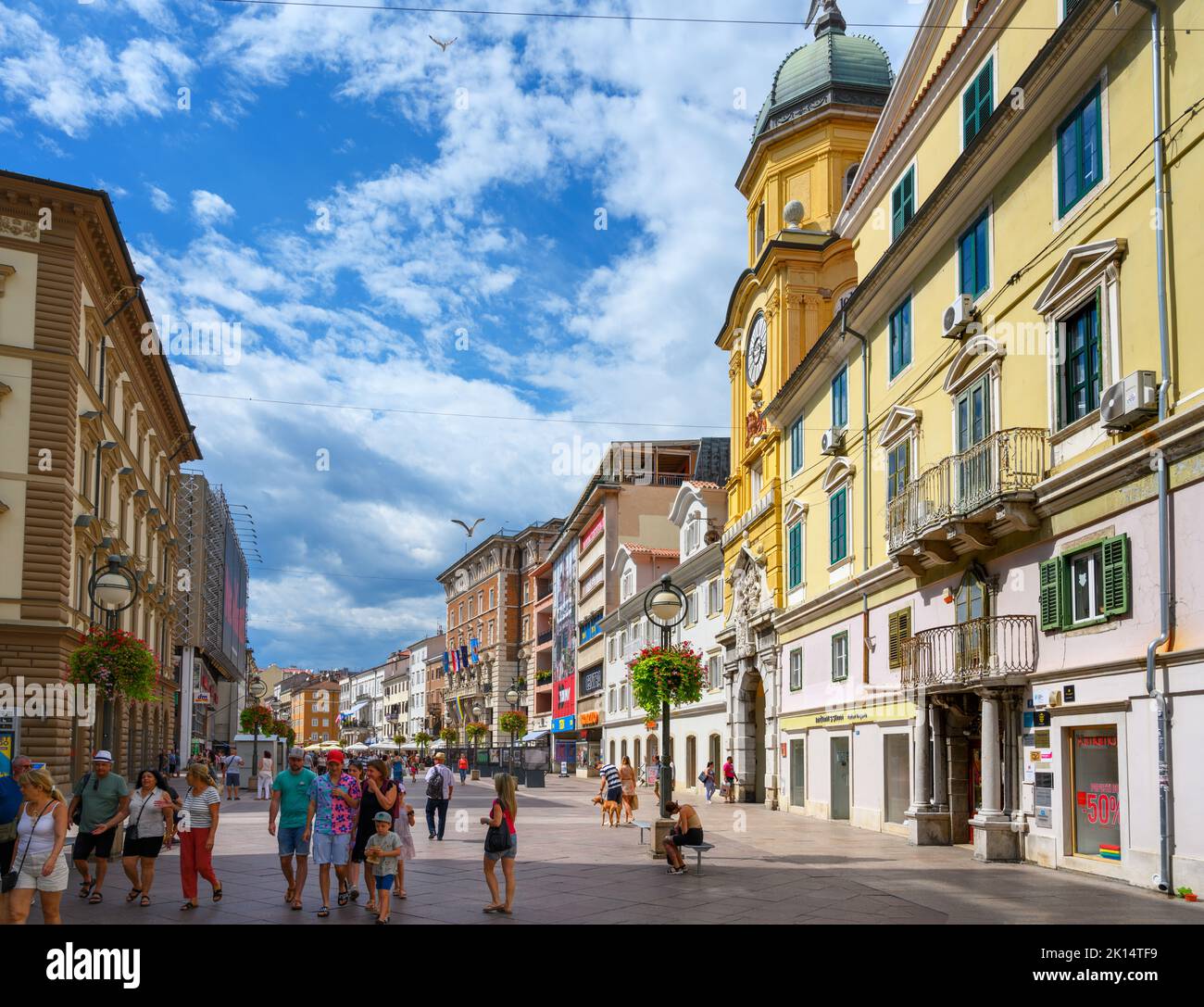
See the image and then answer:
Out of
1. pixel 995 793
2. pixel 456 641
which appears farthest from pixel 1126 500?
pixel 456 641

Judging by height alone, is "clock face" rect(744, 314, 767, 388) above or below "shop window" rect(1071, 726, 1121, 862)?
above

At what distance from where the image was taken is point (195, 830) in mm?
13555

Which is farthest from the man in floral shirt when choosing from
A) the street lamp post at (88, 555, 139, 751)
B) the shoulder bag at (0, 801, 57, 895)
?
the street lamp post at (88, 555, 139, 751)

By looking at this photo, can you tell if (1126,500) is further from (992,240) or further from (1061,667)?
(992,240)

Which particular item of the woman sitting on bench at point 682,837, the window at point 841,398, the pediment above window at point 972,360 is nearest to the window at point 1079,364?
the pediment above window at point 972,360

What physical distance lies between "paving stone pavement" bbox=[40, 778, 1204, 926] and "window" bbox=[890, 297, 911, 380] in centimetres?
969

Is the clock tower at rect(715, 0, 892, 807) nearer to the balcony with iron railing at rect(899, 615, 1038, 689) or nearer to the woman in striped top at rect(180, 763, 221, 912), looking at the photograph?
the balcony with iron railing at rect(899, 615, 1038, 689)

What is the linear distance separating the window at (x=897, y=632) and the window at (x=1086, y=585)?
664 cm

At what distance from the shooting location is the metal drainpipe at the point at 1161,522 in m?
14.9

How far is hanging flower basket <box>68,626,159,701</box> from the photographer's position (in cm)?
2239

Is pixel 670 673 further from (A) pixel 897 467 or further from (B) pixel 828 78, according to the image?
(B) pixel 828 78

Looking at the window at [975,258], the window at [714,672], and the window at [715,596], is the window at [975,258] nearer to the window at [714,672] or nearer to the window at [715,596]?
the window at [715,596]
